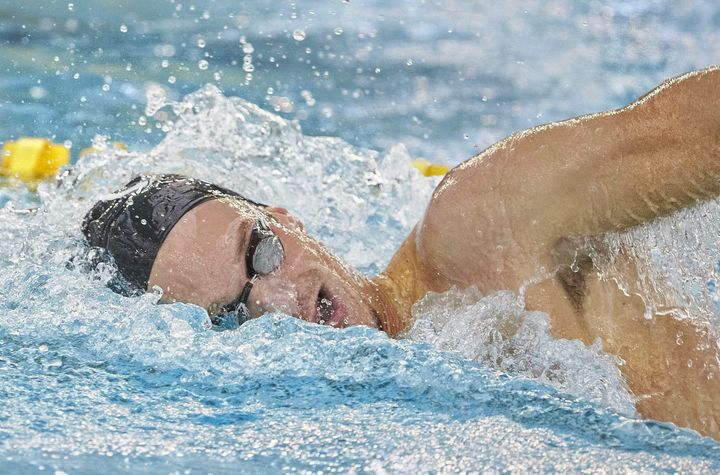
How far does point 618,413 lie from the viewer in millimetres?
1355

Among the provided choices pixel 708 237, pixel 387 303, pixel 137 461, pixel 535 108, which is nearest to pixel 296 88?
pixel 535 108

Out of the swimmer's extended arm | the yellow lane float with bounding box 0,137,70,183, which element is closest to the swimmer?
the swimmer's extended arm

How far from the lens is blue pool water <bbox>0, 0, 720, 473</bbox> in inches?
49.4

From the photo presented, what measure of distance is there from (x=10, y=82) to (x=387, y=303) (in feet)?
9.35

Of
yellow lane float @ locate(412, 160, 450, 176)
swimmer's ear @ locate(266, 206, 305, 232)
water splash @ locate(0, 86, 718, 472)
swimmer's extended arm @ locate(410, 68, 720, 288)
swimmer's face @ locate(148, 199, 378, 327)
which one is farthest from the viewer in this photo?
yellow lane float @ locate(412, 160, 450, 176)

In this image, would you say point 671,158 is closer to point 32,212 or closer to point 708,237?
point 708,237

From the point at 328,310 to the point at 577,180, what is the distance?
499 millimetres

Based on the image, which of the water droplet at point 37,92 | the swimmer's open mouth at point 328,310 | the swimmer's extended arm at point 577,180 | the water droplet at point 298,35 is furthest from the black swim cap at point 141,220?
the water droplet at point 298,35

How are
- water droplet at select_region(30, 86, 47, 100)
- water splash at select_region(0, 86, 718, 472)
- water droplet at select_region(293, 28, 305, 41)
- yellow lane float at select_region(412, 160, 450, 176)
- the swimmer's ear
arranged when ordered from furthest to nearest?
water droplet at select_region(293, 28, 305, 41) < water droplet at select_region(30, 86, 47, 100) < yellow lane float at select_region(412, 160, 450, 176) < the swimmer's ear < water splash at select_region(0, 86, 718, 472)

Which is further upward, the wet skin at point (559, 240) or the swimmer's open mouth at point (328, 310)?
the wet skin at point (559, 240)

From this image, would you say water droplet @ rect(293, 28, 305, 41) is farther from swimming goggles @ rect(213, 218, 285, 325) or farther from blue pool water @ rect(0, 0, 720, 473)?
swimming goggles @ rect(213, 218, 285, 325)

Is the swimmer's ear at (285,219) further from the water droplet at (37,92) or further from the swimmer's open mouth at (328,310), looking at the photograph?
the water droplet at (37,92)

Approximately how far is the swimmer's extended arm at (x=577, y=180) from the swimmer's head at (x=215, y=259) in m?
0.20

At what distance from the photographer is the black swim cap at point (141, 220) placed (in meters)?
1.67
